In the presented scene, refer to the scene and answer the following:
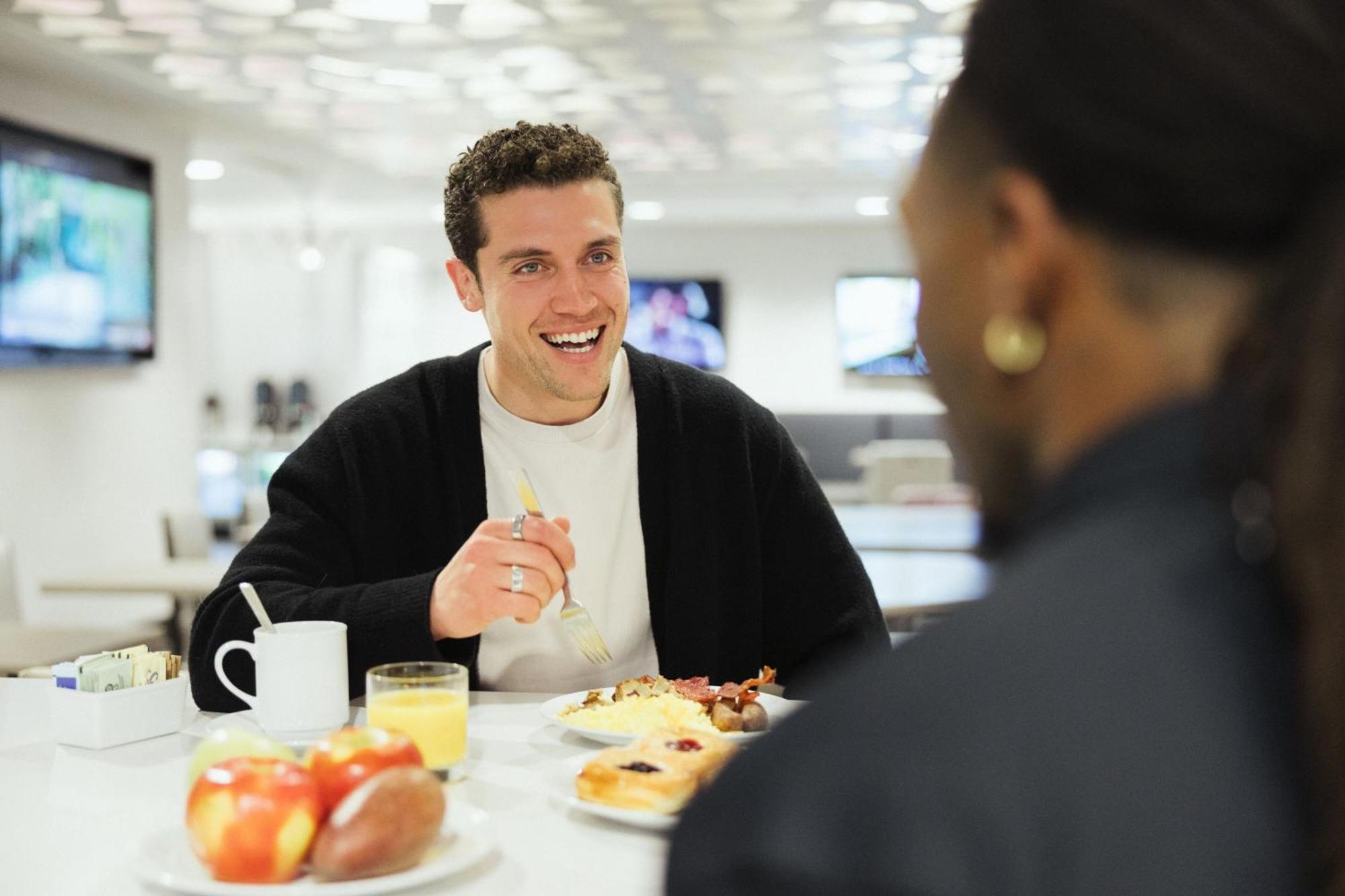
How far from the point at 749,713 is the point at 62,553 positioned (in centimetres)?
529

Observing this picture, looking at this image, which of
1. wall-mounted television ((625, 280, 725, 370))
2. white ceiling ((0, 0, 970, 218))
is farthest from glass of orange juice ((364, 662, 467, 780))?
wall-mounted television ((625, 280, 725, 370))

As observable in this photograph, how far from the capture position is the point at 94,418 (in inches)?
232

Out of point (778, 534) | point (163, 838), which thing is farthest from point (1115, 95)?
point (778, 534)

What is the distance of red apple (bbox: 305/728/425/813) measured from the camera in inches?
37.0

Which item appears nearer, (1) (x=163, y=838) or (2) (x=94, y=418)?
(1) (x=163, y=838)

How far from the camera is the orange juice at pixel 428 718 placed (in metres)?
1.17

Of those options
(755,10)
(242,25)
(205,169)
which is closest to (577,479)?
(755,10)

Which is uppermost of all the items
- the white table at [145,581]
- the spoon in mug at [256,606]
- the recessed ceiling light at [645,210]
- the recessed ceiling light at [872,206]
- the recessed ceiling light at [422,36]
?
the recessed ceiling light at [645,210]

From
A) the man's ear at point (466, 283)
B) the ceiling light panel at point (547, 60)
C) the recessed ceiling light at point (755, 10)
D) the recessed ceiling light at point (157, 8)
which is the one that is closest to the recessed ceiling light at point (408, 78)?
the ceiling light panel at point (547, 60)

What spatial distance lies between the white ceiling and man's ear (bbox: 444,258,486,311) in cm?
238

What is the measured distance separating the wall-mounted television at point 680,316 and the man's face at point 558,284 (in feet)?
30.5

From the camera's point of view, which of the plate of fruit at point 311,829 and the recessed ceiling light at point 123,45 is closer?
the plate of fruit at point 311,829

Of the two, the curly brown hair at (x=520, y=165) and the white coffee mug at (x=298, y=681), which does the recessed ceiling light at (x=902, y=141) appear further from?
the white coffee mug at (x=298, y=681)

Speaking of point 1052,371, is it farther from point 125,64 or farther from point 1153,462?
point 125,64
